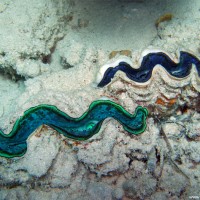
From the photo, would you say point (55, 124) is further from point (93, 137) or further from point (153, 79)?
point (153, 79)

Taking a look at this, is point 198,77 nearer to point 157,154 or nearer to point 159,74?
point 159,74

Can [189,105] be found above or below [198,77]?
below

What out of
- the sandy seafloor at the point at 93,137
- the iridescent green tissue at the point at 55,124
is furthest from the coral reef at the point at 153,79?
the iridescent green tissue at the point at 55,124

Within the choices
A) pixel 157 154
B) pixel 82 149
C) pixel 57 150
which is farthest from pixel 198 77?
pixel 57 150

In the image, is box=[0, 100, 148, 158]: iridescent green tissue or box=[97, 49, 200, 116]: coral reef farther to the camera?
box=[97, 49, 200, 116]: coral reef

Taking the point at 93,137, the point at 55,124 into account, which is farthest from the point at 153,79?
the point at 55,124

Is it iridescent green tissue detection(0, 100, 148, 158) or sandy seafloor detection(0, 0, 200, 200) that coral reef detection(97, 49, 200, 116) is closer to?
sandy seafloor detection(0, 0, 200, 200)

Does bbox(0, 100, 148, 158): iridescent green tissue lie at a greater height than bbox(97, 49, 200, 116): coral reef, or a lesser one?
lesser

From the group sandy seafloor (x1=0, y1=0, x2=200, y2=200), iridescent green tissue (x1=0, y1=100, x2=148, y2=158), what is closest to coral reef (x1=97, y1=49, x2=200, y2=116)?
sandy seafloor (x1=0, y1=0, x2=200, y2=200)
